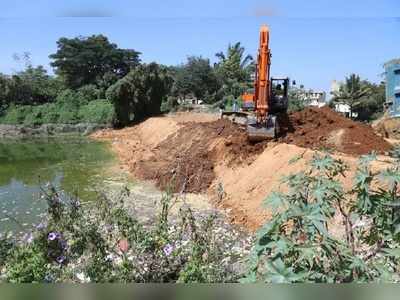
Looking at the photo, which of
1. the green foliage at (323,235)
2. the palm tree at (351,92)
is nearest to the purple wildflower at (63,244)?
the green foliage at (323,235)

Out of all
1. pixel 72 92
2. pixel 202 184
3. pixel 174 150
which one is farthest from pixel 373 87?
pixel 202 184

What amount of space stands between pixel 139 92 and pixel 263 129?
21744mm

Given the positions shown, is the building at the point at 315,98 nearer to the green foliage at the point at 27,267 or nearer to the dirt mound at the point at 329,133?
the dirt mound at the point at 329,133

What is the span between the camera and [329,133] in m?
16.2

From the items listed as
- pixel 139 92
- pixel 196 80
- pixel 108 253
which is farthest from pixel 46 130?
pixel 108 253

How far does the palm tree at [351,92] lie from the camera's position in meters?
48.0

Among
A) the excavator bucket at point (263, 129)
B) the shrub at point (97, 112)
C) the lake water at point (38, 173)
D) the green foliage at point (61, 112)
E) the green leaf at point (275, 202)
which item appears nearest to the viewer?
the green leaf at point (275, 202)

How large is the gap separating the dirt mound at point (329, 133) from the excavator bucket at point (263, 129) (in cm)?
56

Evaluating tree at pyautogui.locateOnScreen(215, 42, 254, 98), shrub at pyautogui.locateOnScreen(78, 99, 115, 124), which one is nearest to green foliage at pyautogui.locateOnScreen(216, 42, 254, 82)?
tree at pyautogui.locateOnScreen(215, 42, 254, 98)

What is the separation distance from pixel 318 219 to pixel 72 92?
3755 centimetres

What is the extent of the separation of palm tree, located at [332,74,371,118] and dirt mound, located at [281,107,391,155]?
30986 millimetres

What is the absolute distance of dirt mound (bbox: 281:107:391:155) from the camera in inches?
576

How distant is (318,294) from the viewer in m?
0.93

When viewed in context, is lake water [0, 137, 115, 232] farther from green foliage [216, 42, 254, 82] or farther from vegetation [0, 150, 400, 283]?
green foliage [216, 42, 254, 82]
